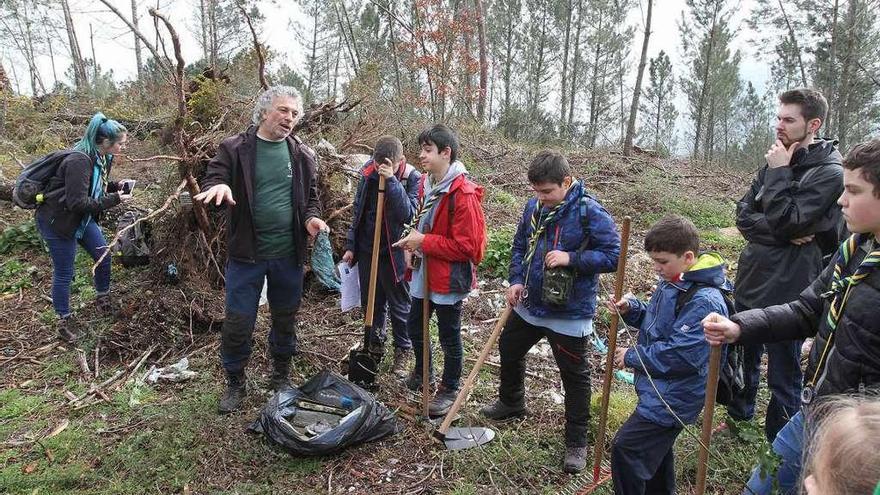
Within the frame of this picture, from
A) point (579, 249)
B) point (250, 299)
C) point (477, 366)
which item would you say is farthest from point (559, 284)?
point (250, 299)

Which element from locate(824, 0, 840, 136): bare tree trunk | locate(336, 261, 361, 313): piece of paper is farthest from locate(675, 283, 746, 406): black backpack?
locate(824, 0, 840, 136): bare tree trunk

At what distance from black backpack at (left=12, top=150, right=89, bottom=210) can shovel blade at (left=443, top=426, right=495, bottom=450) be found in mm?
3885

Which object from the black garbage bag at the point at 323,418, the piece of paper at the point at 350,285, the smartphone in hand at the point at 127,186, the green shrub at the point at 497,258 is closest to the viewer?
the black garbage bag at the point at 323,418

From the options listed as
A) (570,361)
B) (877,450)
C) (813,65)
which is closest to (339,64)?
(813,65)

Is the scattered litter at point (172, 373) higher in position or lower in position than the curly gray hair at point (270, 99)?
lower

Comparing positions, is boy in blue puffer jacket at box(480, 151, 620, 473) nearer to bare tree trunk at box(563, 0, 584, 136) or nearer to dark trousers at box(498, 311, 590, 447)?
dark trousers at box(498, 311, 590, 447)

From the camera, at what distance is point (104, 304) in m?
5.22

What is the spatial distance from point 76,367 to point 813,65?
2400cm

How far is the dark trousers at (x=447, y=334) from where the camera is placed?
12.0 feet

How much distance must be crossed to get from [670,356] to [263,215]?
2.63 metres

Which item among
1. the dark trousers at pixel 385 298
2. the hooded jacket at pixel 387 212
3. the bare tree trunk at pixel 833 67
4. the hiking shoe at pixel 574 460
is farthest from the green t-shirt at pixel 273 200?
the bare tree trunk at pixel 833 67

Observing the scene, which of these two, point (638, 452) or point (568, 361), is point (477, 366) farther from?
point (638, 452)

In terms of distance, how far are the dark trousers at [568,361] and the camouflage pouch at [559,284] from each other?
283mm

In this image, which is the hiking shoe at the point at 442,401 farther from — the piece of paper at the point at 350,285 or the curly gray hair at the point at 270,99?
the curly gray hair at the point at 270,99
